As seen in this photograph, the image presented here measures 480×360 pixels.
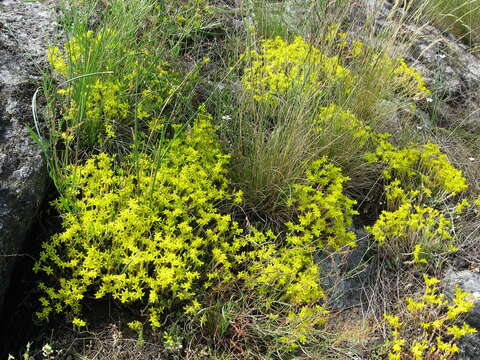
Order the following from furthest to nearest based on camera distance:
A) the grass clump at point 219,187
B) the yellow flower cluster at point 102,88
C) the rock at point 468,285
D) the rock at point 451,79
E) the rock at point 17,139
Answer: the rock at point 451,79
the rock at point 468,285
the yellow flower cluster at point 102,88
the grass clump at point 219,187
the rock at point 17,139

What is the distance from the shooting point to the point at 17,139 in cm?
229

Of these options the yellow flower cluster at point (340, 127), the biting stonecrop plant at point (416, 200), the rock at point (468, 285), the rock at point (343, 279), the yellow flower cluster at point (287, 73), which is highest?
the yellow flower cluster at point (287, 73)

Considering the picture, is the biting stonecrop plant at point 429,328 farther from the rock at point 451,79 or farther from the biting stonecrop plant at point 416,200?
the rock at point 451,79

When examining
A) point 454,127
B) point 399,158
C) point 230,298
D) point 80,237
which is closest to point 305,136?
point 399,158

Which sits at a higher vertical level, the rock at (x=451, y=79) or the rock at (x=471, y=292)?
the rock at (x=451, y=79)

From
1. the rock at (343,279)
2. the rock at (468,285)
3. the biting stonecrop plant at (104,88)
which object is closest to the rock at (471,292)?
the rock at (468,285)

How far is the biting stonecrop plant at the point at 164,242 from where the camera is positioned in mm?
2146

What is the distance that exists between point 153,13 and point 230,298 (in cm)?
217

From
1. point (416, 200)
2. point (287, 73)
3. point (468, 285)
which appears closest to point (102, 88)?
point (287, 73)

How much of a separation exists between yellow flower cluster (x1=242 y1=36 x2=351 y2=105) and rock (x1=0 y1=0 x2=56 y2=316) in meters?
1.28

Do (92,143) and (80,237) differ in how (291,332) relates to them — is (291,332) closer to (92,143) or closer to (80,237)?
(80,237)

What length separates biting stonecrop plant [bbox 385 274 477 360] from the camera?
7.96 ft

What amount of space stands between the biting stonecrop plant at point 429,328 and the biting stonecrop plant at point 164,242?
455 millimetres

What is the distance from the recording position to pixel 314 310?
2383 millimetres
